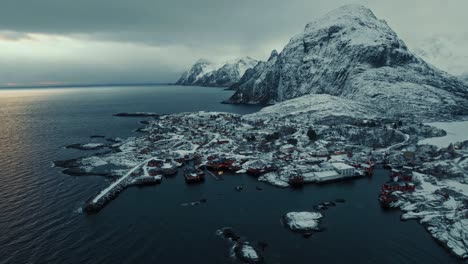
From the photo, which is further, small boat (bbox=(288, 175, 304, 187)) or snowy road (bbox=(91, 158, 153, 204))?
small boat (bbox=(288, 175, 304, 187))

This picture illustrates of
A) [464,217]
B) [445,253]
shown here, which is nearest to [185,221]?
[445,253]

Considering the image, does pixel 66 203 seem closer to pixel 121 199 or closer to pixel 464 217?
pixel 121 199

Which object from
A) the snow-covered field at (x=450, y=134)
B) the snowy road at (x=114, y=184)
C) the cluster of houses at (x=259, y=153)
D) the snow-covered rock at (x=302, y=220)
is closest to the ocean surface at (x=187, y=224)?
Result: the snow-covered rock at (x=302, y=220)

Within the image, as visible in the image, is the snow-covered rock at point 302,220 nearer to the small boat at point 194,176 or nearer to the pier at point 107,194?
the small boat at point 194,176

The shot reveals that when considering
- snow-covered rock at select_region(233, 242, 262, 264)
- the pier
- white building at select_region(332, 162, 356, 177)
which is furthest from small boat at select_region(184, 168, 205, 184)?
white building at select_region(332, 162, 356, 177)

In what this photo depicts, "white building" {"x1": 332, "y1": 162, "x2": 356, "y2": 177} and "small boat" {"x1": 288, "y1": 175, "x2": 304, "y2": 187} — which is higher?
"white building" {"x1": 332, "y1": 162, "x2": 356, "y2": 177}

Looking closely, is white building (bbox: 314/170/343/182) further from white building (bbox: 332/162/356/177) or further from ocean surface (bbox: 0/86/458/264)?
ocean surface (bbox: 0/86/458/264)

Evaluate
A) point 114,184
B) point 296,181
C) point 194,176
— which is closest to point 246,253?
point 296,181
